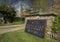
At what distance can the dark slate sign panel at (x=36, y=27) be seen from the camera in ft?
30.6

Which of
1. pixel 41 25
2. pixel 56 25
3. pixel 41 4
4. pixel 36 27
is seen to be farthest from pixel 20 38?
pixel 41 4

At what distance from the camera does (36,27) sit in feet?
31.3

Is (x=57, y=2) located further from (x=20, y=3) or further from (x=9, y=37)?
(x=20, y=3)

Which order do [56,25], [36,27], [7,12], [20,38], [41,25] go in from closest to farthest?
[20,38] < [41,25] < [36,27] < [56,25] < [7,12]

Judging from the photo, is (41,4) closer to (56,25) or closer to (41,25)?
(56,25)

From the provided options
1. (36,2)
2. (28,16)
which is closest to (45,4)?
(36,2)

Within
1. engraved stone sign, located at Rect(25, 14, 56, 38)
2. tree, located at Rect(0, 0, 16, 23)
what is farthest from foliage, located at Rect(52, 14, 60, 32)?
tree, located at Rect(0, 0, 16, 23)

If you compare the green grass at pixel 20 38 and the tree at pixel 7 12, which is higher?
the tree at pixel 7 12

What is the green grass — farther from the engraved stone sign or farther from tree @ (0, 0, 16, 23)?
tree @ (0, 0, 16, 23)

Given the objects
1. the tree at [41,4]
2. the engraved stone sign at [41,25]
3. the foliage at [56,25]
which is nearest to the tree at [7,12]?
the tree at [41,4]

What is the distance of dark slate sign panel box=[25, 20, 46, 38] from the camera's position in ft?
30.6

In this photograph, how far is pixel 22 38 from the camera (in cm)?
885

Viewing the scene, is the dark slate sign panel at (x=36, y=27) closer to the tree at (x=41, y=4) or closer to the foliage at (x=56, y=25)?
the foliage at (x=56, y=25)

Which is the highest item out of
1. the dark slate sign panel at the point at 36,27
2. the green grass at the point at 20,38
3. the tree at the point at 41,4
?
the tree at the point at 41,4
